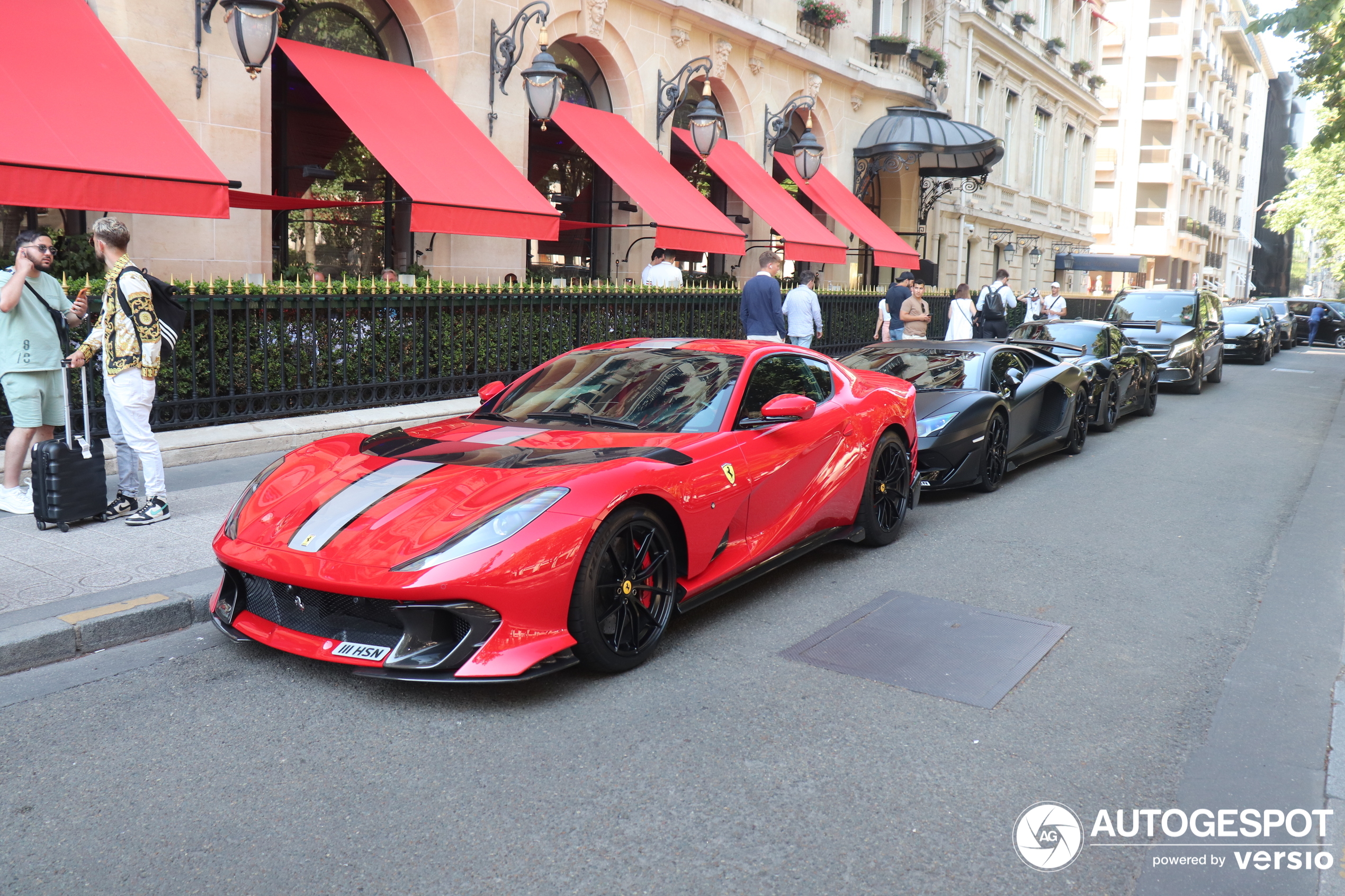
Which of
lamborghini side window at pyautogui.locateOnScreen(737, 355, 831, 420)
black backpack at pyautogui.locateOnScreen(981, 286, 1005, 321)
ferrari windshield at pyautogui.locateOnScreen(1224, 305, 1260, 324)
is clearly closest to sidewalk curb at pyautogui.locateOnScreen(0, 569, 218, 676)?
lamborghini side window at pyautogui.locateOnScreen(737, 355, 831, 420)

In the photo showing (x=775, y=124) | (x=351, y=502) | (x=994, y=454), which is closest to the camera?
(x=351, y=502)

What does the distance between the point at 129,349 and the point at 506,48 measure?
8936 mm

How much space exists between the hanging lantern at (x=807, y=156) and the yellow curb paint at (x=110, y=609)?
15.7 m

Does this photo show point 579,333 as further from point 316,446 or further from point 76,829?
point 76,829

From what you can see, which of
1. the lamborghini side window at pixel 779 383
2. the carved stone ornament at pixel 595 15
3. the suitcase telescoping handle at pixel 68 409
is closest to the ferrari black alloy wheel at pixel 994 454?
the lamborghini side window at pixel 779 383

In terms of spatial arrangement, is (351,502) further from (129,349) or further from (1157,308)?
(1157,308)

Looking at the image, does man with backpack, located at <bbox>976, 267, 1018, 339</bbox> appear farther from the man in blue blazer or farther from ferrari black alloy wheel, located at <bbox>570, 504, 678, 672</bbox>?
ferrari black alloy wheel, located at <bbox>570, 504, 678, 672</bbox>

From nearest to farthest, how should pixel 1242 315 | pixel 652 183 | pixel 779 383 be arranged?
pixel 779 383
pixel 652 183
pixel 1242 315

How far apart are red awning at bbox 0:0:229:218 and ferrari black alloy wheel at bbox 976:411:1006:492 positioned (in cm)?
657

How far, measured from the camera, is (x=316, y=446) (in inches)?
206

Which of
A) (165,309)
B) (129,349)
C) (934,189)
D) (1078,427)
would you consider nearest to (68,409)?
(129,349)

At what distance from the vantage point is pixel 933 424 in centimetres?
826

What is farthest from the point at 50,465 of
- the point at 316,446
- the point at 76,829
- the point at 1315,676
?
the point at 1315,676

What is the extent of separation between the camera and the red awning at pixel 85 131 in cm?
768
